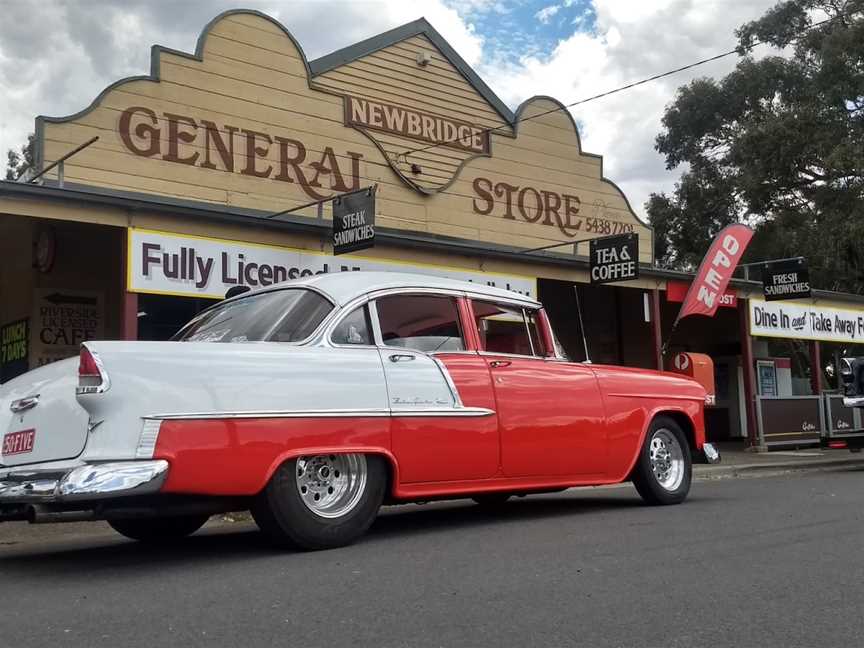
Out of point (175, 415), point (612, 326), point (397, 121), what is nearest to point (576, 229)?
point (612, 326)

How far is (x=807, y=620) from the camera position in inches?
161

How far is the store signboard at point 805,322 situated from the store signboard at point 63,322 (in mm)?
11910

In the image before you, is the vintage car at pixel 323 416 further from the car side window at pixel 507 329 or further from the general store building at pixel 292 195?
the general store building at pixel 292 195

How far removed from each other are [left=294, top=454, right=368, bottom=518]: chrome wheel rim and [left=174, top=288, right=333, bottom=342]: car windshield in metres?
0.79

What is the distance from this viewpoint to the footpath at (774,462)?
13.6 metres

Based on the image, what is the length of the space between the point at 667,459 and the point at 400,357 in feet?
10.5

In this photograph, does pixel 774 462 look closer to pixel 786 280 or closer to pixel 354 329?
pixel 786 280

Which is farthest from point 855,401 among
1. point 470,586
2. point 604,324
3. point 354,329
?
point 470,586


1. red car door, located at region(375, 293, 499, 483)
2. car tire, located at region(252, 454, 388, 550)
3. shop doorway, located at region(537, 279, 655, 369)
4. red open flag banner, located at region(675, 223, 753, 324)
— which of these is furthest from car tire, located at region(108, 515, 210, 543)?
shop doorway, located at region(537, 279, 655, 369)

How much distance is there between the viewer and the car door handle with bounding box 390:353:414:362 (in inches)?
250

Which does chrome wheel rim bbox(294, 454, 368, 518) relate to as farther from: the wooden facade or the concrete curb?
the wooden facade

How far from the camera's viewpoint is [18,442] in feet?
17.9

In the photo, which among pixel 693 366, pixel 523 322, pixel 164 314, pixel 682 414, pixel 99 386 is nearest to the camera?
pixel 99 386

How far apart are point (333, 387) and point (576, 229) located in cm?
1405
